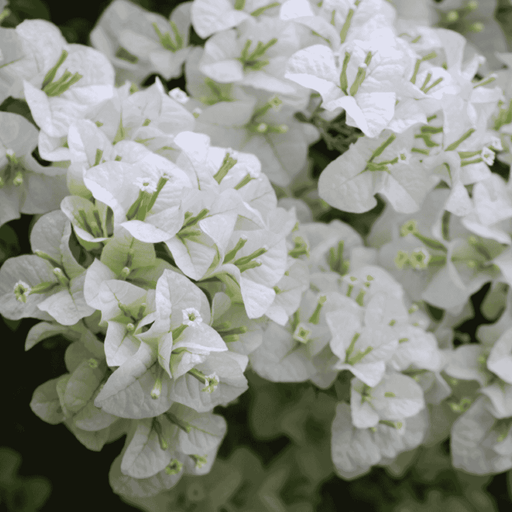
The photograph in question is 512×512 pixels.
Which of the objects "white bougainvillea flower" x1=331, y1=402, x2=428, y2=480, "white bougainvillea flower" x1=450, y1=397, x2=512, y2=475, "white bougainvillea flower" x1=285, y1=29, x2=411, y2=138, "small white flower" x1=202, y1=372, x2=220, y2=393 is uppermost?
"white bougainvillea flower" x1=285, y1=29, x2=411, y2=138

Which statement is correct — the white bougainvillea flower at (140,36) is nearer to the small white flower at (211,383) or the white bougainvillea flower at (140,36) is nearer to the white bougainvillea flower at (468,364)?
the small white flower at (211,383)

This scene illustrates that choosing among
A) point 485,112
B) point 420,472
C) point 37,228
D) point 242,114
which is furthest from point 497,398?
point 37,228

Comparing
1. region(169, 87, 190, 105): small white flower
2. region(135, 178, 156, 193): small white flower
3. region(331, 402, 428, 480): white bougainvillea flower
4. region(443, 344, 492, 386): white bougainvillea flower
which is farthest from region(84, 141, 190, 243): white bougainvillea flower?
region(443, 344, 492, 386): white bougainvillea flower

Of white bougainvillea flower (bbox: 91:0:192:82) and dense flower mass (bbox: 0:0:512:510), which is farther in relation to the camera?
white bougainvillea flower (bbox: 91:0:192:82)

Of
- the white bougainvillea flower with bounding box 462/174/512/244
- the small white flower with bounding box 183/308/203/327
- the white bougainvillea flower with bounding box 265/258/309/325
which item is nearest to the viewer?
the small white flower with bounding box 183/308/203/327

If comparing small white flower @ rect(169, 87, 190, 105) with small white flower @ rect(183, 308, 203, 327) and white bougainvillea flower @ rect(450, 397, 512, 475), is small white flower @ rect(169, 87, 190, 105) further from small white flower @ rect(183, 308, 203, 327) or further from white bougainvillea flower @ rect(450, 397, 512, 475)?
white bougainvillea flower @ rect(450, 397, 512, 475)

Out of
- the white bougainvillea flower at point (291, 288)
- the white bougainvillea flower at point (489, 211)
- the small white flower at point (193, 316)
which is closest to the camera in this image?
the small white flower at point (193, 316)

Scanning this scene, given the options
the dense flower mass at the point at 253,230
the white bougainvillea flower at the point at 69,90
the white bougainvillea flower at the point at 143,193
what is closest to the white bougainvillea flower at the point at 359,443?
the dense flower mass at the point at 253,230

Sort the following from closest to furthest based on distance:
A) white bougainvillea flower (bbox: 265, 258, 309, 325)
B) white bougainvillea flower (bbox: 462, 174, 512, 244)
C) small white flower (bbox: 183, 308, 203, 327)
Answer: small white flower (bbox: 183, 308, 203, 327) → white bougainvillea flower (bbox: 265, 258, 309, 325) → white bougainvillea flower (bbox: 462, 174, 512, 244)

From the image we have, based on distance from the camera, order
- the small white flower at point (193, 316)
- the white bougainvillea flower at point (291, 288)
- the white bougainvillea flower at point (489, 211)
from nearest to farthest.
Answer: the small white flower at point (193, 316)
the white bougainvillea flower at point (291, 288)
the white bougainvillea flower at point (489, 211)
